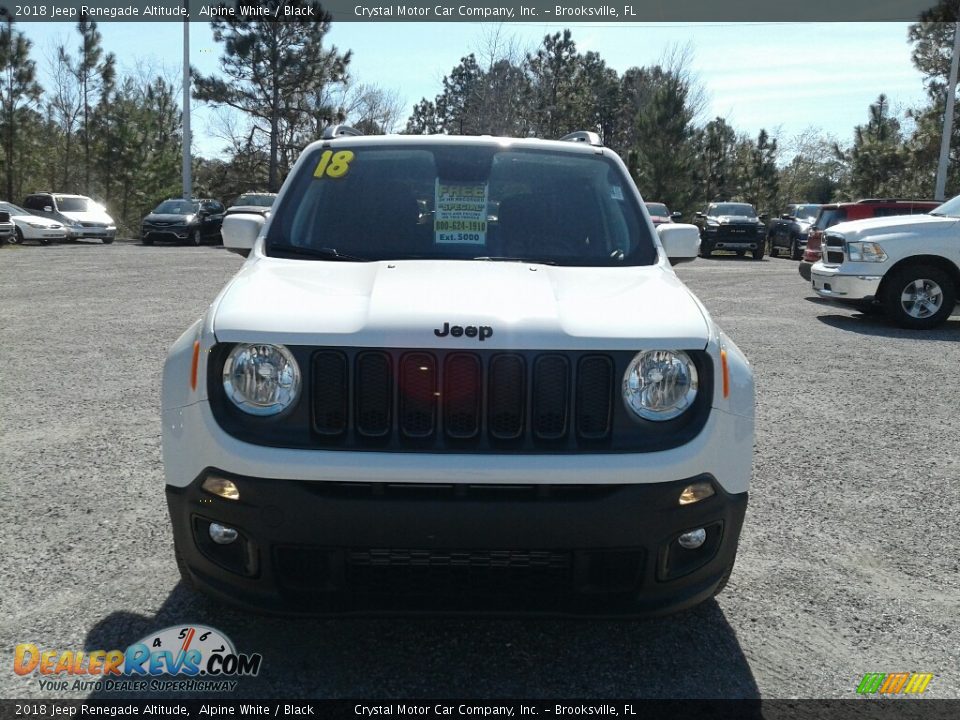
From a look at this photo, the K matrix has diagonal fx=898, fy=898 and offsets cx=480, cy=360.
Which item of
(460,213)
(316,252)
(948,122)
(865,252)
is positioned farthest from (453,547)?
(948,122)

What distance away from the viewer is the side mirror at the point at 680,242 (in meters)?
4.24

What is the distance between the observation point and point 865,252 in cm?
1092

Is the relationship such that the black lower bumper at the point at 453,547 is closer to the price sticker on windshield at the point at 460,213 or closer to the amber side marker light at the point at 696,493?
the amber side marker light at the point at 696,493

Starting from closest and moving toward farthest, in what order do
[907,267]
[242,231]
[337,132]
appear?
1. [242,231]
2. [337,132]
3. [907,267]

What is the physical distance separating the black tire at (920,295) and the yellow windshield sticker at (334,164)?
874 cm

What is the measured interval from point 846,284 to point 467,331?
9653 mm

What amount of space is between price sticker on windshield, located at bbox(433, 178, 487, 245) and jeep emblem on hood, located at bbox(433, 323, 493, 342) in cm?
113

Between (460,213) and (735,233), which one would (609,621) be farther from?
(735,233)

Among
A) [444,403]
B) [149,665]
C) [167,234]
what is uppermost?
[444,403]

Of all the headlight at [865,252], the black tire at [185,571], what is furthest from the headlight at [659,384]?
the headlight at [865,252]

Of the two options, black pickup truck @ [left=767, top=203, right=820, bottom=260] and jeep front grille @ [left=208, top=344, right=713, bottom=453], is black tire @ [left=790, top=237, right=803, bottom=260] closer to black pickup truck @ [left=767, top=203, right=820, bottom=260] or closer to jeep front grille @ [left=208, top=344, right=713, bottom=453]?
black pickup truck @ [left=767, top=203, right=820, bottom=260]

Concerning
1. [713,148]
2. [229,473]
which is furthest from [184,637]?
[713,148]

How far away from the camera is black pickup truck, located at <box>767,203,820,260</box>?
90.4ft

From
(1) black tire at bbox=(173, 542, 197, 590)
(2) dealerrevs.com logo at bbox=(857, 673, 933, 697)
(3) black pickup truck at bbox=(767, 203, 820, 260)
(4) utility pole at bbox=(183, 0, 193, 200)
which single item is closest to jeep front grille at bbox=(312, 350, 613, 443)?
(1) black tire at bbox=(173, 542, 197, 590)
